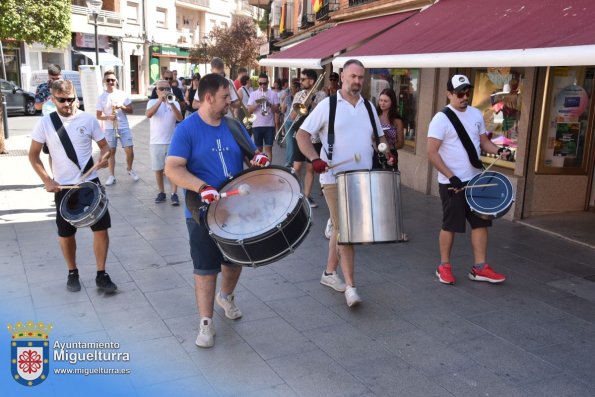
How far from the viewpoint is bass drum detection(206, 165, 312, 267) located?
3.31m

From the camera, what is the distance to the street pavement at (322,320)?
135 inches

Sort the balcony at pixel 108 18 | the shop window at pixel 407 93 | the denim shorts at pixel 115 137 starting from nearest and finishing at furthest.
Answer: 1. the denim shorts at pixel 115 137
2. the shop window at pixel 407 93
3. the balcony at pixel 108 18

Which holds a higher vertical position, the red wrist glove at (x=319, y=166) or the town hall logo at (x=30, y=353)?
the red wrist glove at (x=319, y=166)

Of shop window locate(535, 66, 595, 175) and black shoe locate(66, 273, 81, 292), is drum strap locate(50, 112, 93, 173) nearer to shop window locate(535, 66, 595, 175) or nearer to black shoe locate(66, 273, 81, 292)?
black shoe locate(66, 273, 81, 292)

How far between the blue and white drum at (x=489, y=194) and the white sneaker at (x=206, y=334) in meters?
2.36

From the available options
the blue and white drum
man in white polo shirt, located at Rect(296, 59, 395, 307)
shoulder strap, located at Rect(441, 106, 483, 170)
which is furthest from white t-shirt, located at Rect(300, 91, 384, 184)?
the blue and white drum

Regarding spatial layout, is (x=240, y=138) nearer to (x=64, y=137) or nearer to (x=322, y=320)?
(x=322, y=320)

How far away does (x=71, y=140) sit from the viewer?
15.5 feet

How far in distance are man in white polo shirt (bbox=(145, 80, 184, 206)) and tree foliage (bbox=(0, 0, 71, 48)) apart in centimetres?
606

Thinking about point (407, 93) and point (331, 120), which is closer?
point (331, 120)

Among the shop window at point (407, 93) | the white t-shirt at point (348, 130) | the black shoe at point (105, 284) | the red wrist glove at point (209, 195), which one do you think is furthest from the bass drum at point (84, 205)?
the shop window at point (407, 93)

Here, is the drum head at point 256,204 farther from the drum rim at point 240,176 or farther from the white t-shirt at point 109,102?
the white t-shirt at point 109,102

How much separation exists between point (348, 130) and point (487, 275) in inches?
73.8

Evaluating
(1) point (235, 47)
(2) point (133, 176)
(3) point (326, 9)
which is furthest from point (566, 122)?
(1) point (235, 47)
